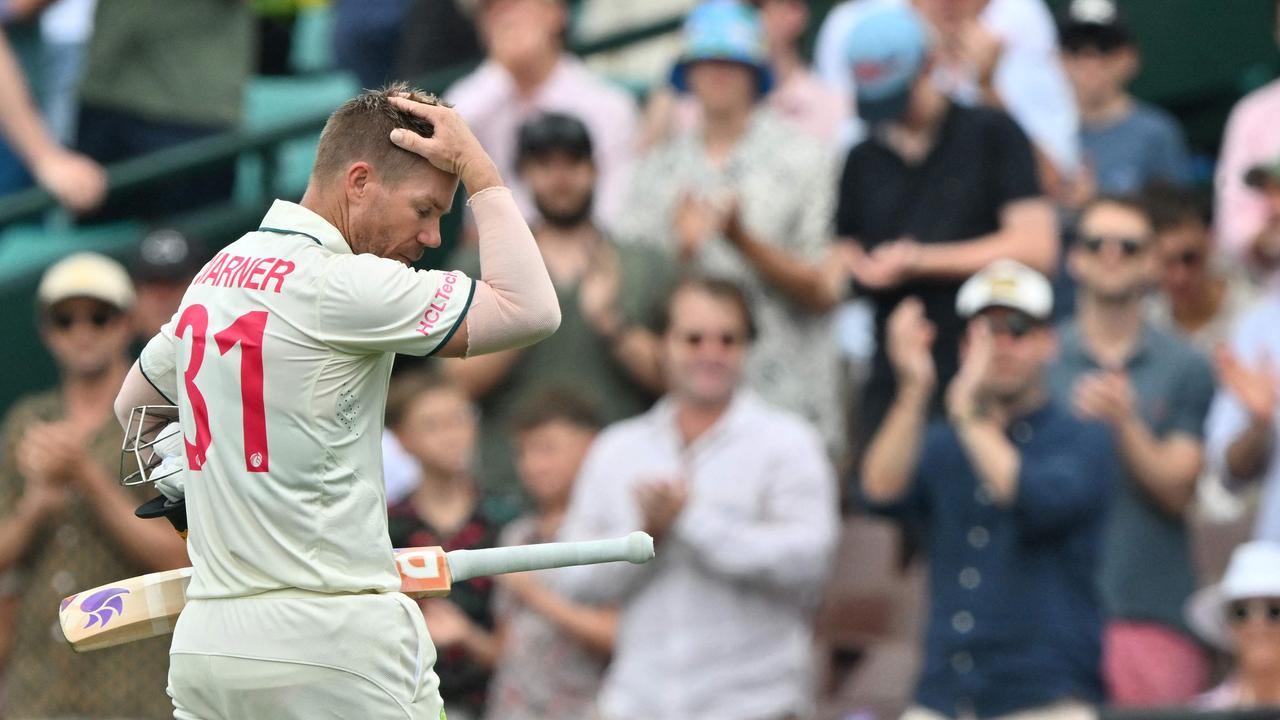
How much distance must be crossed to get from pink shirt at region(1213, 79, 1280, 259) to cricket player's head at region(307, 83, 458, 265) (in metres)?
5.12

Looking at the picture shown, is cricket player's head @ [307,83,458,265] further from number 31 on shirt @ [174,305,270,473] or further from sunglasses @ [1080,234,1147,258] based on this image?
sunglasses @ [1080,234,1147,258]

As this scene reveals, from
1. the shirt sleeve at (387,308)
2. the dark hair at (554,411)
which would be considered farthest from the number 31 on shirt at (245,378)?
the dark hair at (554,411)

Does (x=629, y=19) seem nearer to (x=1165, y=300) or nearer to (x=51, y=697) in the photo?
(x=1165, y=300)

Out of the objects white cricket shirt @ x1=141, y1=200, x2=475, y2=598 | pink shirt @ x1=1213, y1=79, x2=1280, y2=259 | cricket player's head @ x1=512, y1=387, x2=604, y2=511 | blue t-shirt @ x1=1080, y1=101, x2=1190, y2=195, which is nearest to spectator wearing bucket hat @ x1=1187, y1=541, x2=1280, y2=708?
pink shirt @ x1=1213, y1=79, x2=1280, y2=259

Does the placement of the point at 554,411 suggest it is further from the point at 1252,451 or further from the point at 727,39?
the point at 1252,451

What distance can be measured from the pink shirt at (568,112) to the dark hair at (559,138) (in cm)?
74

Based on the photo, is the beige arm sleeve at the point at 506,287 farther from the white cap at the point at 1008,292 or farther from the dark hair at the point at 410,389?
the dark hair at the point at 410,389

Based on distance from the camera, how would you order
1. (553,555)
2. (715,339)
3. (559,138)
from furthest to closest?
(559,138) < (715,339) < (553,555)

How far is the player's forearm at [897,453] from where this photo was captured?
25.7 ft

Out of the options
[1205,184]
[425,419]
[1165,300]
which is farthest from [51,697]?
[1205,184]

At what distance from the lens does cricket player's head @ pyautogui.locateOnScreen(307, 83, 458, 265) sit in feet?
14.6

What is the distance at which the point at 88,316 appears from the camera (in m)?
8.27

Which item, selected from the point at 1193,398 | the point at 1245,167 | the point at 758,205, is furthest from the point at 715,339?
the point at 1245,167

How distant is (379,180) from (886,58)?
4.29m
